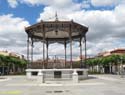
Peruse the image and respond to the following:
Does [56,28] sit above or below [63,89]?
above

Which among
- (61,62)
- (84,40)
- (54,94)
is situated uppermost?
(84,40)

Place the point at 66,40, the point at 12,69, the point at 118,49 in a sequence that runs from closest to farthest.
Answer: the point at 66,40 → the point at 12,69 → the point at 118,49

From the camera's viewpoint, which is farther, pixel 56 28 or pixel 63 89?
pixel 56 28

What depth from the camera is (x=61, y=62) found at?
46.3 m

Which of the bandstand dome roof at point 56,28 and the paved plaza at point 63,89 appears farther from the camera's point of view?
the bandstand dome roof at point 56,28

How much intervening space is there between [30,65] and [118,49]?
4513 inches

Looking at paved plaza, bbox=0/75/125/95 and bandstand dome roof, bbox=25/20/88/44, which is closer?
paved plaza, bbox=0/75/125/95

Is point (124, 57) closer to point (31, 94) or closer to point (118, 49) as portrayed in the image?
point (118, 49)

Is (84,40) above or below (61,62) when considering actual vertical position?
above

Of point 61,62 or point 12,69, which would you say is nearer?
point 61,62

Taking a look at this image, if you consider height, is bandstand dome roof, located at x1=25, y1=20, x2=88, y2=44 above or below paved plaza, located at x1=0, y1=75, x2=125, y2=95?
above

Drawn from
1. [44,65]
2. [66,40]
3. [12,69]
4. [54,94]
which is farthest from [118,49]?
[54,94]

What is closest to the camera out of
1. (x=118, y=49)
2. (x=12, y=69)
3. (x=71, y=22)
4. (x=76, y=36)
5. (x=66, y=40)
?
(x=71, y=22)

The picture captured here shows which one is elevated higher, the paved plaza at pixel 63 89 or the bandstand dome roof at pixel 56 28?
the bandstand dome roof at pixel 56 28
